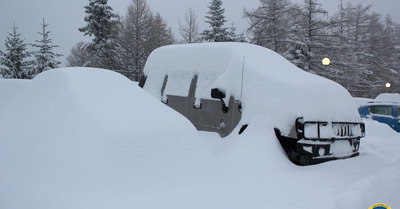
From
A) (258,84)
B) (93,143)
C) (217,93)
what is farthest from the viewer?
(217,93)

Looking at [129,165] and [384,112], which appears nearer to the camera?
[129,165]

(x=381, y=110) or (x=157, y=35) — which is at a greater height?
(x=157, y=35)

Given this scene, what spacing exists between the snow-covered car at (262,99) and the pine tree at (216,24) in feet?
70.5

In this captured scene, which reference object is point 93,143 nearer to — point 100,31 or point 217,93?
point 217,93

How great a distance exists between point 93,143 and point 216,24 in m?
25.7

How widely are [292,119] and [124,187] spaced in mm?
2684

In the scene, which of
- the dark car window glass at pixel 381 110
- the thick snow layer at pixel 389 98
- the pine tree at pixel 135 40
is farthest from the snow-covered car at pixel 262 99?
the pine tree at pixel 135 40

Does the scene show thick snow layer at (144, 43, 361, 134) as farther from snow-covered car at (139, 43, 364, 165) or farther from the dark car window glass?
the dark car window glass

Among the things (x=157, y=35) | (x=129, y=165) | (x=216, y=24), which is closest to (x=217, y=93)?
(x=129, y=165)

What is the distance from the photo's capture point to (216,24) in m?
27.4

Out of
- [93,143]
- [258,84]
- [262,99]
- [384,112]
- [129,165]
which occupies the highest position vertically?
[258,84]

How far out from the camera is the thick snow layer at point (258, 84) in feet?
14.8

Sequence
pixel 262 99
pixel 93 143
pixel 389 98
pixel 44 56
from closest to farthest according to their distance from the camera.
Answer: pixel 93 143 → pixel 262 99 → pixel 389 98 → pixel 44 56

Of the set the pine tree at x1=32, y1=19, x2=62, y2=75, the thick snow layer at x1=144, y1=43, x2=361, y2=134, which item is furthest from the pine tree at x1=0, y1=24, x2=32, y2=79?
the thick snow layer at x1=144, y1=43, x2=361, y2=134
